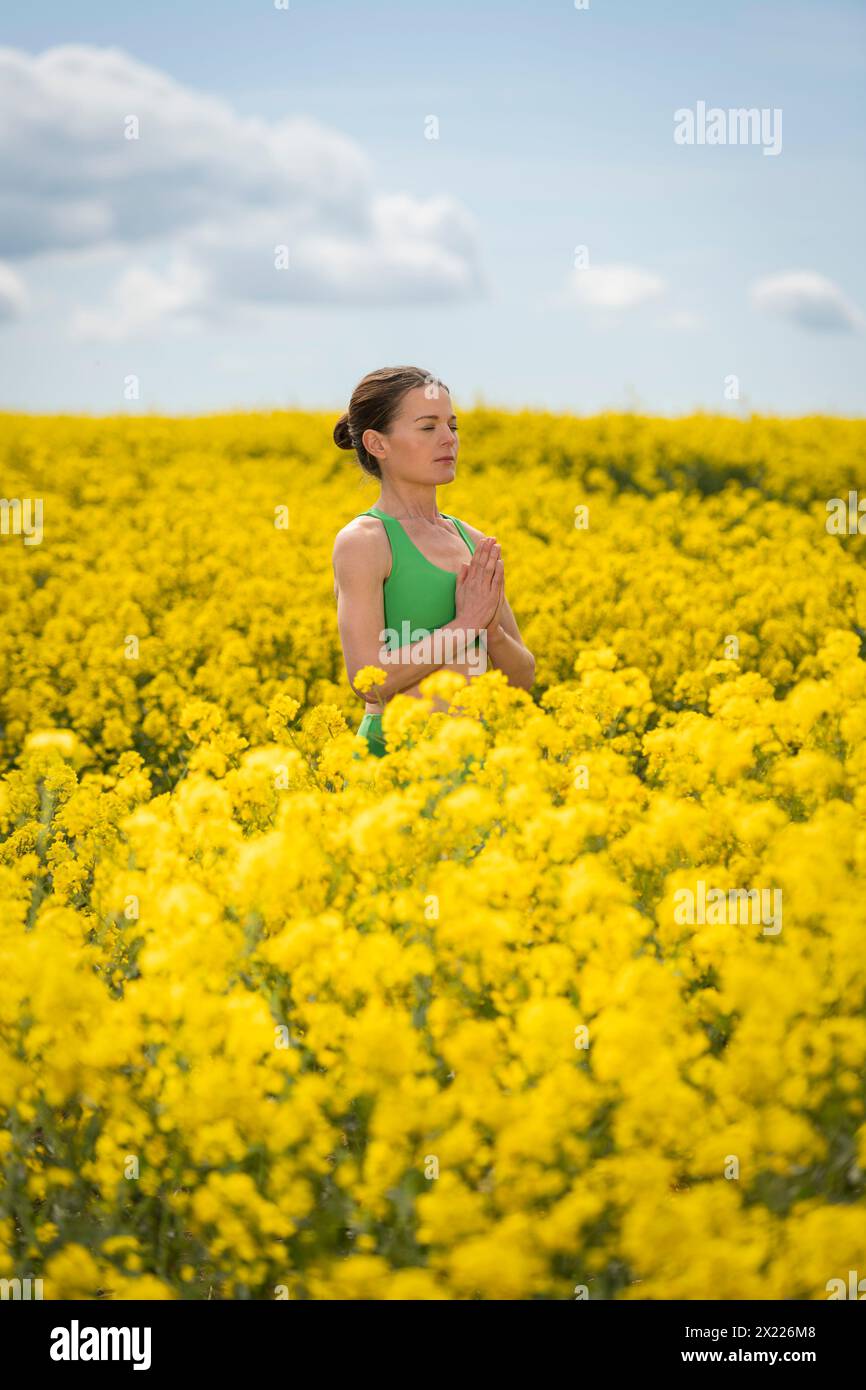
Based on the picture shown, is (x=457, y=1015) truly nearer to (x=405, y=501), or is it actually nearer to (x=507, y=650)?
(x=507, y=650)

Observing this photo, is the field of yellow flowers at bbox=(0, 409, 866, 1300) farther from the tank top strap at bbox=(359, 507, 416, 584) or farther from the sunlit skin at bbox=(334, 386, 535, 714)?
the tank top strap at bbox=(359, 507, 416, 584)

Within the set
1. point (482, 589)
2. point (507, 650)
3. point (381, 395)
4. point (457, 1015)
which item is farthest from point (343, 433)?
point (457, 1015)

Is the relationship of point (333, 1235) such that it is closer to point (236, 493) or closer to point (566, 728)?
point (566, 728)

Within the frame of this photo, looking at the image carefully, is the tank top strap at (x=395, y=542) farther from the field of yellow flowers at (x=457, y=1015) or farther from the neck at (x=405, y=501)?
the field of yellow flowers at (x=457, y=1015)

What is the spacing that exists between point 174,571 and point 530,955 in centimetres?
707

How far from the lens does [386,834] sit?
256 cm

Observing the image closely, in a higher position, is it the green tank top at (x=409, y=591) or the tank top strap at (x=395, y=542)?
the tank top strap at (x=395, y=542)

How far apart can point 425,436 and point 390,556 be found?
15.1 inches

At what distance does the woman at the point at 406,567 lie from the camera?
3715mm

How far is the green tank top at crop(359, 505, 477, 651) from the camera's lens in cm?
389

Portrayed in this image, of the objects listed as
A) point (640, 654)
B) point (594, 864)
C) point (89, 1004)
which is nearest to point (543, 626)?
point (640, 654)

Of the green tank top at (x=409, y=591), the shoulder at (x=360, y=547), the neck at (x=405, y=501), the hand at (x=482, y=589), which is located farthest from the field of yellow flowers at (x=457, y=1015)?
the neck at (x=405, y=501)

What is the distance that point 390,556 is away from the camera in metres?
3.88

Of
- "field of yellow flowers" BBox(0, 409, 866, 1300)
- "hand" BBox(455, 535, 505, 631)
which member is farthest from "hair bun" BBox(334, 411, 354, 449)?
"field of yellow flowers" BBox(0, 409, 866, 1300)
